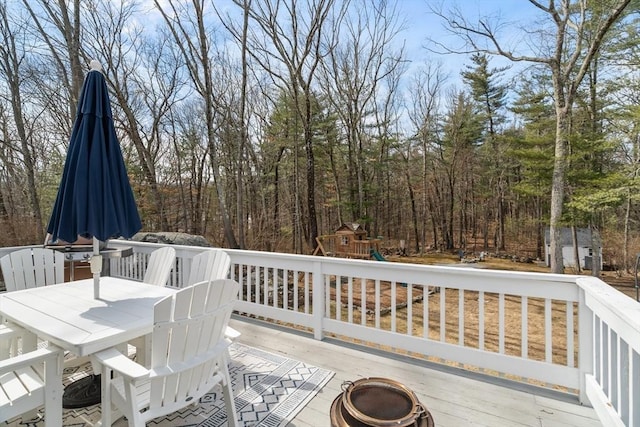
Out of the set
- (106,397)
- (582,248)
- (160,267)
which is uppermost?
(160,267)

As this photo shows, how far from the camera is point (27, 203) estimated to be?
10.1m

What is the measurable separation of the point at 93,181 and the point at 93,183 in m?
0.01

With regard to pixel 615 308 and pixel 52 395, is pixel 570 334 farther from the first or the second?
pixel 52 395

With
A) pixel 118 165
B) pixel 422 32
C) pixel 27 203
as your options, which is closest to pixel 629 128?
pixel 422 32

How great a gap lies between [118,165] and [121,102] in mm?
9006

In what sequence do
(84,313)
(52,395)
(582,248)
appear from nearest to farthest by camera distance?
(52,395), (84,313), (582,248)

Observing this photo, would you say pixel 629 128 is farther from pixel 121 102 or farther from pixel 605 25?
pixel 121 102

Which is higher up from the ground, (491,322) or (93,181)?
(93,181)

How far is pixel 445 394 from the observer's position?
2328 millimetres

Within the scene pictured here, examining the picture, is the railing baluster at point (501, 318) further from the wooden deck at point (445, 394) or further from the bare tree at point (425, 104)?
the bare tree at point (425, 104)

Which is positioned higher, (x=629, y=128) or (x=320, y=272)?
(x=629, y=128)

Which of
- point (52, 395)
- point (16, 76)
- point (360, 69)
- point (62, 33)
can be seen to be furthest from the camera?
point (360, 69)

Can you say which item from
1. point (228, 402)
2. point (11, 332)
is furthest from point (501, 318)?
point (11, 332)

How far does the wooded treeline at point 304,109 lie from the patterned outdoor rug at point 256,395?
651 cm
